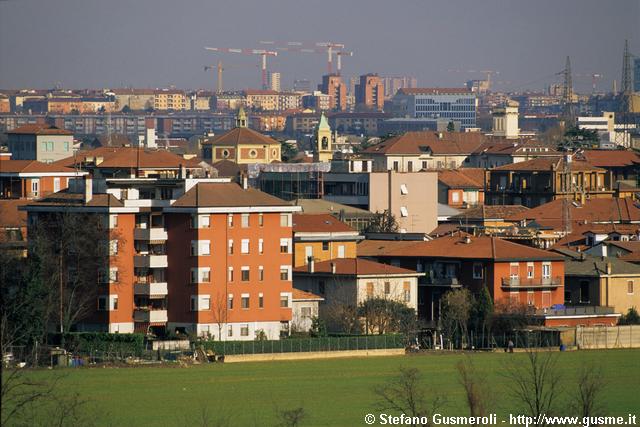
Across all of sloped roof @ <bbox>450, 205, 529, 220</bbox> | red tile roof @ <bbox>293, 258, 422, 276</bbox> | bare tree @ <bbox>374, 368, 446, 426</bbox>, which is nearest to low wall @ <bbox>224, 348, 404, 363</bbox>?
red tile roof @ <bbox>293, 258, 422, 276</bbox>

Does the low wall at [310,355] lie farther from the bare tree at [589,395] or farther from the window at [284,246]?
the bare tree at [589,395]

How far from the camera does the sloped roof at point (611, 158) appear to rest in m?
96.4

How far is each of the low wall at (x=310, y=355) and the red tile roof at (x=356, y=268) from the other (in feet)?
15.2

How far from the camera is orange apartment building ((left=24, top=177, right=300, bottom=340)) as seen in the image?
157 ft

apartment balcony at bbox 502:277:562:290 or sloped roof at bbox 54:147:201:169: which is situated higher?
sloped roof at bbox 54:147:201:169

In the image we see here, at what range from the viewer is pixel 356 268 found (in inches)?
2030

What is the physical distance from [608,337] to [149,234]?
10736 mm

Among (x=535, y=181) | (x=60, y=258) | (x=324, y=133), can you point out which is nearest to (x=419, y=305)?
(x=60, y=258)

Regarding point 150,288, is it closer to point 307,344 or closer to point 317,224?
point 307,344

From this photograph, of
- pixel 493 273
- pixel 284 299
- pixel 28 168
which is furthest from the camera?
pixel 28 168

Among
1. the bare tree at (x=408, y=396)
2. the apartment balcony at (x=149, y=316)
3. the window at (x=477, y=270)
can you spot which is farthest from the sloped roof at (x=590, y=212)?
the bare tree at (x=408, y=396)

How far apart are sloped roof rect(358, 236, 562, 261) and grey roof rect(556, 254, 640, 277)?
0.74 m

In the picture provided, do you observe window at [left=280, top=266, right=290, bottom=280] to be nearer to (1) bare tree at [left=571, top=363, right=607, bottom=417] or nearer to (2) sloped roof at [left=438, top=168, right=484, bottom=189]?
(1) bare tree at [left=571, top=363, right=607, bottom=417]

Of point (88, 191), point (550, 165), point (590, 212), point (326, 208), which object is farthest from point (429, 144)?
point (88, 191)
